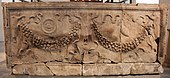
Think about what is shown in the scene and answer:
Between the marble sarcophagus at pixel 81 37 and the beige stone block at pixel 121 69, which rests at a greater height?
the marble sarcophagus at pixel 81 37

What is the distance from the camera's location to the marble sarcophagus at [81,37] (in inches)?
125

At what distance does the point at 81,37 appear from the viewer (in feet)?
10.6

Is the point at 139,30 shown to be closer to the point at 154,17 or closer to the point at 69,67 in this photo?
the point at 154,17

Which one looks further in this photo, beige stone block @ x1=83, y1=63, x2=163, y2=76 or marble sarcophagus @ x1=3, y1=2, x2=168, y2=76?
beige stone block @ x1=83, y1=63, x2=163, y2=76

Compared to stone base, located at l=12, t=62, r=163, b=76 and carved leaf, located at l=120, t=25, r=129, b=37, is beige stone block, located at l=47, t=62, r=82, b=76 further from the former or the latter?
carved leaf, located at l=120, t=25, r=129, b=37

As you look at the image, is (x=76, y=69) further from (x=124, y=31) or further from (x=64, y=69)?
(x=124, y=31)

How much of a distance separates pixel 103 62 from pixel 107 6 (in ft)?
2.65

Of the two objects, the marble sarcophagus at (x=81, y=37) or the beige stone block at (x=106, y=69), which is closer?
the marble sarcophagus at (x=81, y=37)

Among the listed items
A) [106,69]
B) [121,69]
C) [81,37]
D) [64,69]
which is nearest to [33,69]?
[64,69]

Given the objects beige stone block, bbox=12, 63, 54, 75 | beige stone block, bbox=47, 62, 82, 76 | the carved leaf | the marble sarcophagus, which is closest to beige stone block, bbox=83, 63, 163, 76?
the marble sarcophagus

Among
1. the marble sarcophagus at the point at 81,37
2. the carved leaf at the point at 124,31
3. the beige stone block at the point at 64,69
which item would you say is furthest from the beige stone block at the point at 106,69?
the carved leaf at the point at 124,31

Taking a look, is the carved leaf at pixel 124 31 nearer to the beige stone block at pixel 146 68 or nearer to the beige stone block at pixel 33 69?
the beige stone block at pixel 146 68

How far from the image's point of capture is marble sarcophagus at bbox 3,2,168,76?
3.16 metres

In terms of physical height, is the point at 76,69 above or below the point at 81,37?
below
